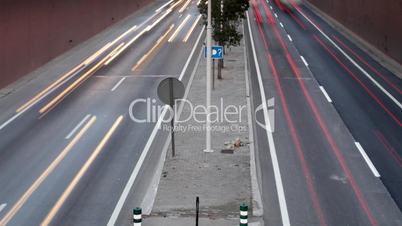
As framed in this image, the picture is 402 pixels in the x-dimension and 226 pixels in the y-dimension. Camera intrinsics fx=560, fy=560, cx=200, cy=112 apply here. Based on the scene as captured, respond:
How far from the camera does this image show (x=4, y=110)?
84.5ft

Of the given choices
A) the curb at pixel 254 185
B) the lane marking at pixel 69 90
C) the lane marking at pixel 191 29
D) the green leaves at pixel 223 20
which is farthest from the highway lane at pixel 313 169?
the lane marking at pixel 191 29

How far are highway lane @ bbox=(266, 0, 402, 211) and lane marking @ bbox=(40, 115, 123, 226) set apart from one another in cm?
952

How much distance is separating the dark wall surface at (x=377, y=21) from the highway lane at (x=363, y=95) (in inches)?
55.6

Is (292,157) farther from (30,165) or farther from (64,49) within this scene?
(64,49)

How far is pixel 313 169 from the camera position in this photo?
60.5ft

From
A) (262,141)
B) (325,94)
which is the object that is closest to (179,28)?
(325,94)

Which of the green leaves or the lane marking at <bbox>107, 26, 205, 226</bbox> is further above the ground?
the green leaves

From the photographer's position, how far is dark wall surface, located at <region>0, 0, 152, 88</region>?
29.6 meters

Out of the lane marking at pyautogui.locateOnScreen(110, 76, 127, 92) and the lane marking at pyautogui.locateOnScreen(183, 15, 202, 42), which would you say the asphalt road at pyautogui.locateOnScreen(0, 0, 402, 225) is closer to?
the lane marking at pyautogui.locateOnScreen(110, 76, 127, 92)

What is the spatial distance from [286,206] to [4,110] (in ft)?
51.0

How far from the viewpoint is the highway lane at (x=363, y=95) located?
19.8 metres

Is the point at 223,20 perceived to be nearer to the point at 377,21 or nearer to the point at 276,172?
the point at 377,21

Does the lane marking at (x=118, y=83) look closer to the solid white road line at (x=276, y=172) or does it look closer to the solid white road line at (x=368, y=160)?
the solid white road line at (x=276, y=172)

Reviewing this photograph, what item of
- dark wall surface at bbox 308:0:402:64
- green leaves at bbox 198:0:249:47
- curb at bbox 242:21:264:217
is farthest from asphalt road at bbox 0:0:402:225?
green leaves at bbox 198:0:249:47
